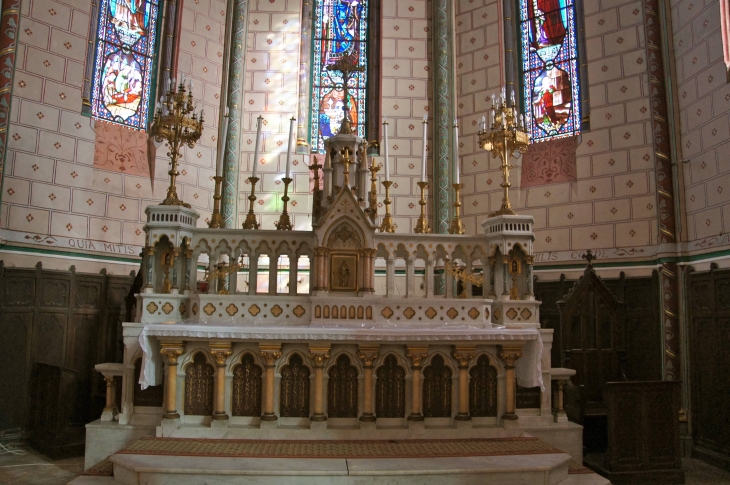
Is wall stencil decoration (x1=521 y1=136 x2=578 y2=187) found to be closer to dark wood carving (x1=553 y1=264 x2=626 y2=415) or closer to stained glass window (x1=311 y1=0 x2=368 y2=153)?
dark wood carving (x1=553 y1=264 x2=626 y2=415)

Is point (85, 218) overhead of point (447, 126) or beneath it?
beneath

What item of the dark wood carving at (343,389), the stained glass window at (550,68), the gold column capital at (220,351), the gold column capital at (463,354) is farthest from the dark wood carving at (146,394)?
the stained glass window at (550,68)

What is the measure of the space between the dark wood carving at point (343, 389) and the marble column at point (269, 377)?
661 mm

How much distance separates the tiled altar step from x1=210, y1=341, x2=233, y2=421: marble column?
945mm

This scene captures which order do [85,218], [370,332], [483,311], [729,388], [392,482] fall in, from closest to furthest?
1. [392,482]
2. [370,332]
3. [483,311]
4. [729,388]
5. [85,218]

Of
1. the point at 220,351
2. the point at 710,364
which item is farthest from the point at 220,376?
the point at 710,364

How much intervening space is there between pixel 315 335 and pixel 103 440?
2752 mm

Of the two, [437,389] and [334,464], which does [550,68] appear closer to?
[437,389]

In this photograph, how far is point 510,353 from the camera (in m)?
7.12

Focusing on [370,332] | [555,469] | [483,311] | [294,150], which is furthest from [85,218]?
[555,469]

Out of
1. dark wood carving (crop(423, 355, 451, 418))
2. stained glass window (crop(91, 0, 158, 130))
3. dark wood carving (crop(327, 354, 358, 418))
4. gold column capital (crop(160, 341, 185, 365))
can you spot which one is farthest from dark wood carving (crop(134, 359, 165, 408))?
stained glass window (crop(91, 0, 158, 130))

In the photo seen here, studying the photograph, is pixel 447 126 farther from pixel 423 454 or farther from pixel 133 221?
pixel 423 454

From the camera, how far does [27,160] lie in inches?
362

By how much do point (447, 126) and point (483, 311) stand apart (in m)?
5.31
